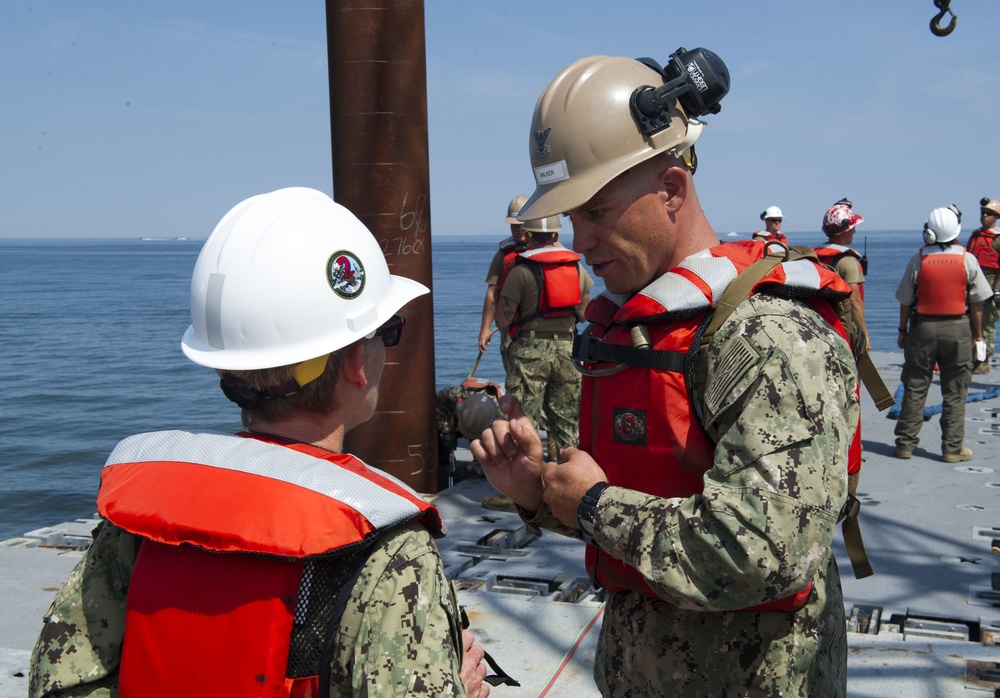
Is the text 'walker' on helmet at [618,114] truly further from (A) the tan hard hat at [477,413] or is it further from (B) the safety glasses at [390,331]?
(A) the tan hard hat at [477,413]

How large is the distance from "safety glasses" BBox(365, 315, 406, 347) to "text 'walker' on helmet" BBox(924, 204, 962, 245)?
24.8 ft

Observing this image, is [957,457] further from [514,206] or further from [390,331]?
[390,331]

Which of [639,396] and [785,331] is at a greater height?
[785,331]

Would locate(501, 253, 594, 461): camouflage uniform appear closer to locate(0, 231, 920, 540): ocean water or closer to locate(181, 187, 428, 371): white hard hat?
locate(0, 231, 920, 540): ocean water

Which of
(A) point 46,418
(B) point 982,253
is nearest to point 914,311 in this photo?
(B) point 982,253

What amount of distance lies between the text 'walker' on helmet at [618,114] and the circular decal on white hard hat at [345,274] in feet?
1.48

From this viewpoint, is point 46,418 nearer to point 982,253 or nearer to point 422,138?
point 422,138

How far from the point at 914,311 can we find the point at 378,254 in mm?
7634

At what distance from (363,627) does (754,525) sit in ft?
2.46

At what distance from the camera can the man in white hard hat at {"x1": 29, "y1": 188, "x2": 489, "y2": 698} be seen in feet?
5.22

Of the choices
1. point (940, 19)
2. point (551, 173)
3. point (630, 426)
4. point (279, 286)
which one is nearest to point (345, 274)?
point (279, 286)

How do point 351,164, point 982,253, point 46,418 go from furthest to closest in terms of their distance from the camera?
point 46,418, point 982,253, point 351,164

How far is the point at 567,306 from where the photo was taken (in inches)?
312

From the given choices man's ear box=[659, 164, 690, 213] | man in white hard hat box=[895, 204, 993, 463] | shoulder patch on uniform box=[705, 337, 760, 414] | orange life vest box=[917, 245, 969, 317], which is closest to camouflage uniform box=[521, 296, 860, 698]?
shoulder patch on uniform box=[705, 337, 760, 414]
